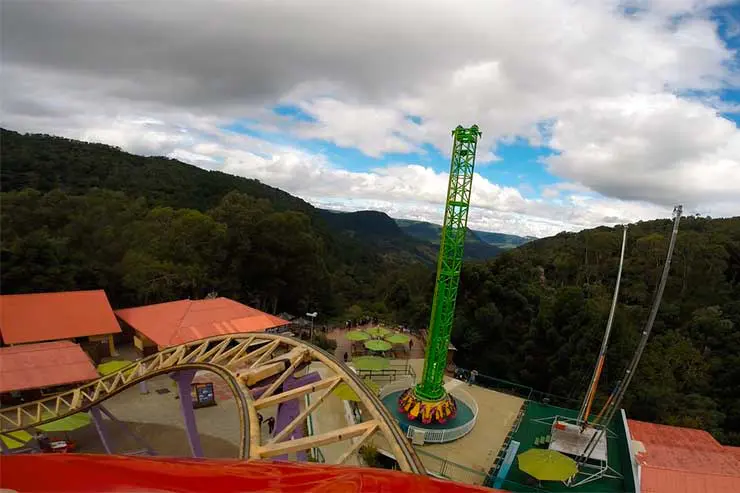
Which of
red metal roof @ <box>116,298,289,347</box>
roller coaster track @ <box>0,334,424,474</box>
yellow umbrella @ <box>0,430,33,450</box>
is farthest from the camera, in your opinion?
red metal roof @ <box>116,298,289,347</box>

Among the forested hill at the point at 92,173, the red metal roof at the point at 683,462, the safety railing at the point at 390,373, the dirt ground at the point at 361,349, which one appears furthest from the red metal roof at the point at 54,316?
the red metal roof at the point at 683,462

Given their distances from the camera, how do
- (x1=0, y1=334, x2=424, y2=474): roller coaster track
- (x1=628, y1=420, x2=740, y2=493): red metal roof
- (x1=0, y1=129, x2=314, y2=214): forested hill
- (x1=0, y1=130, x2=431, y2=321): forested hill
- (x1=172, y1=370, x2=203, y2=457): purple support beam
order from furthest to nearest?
(x1=0, y1=129, x2=314, y2=214): forested hill
(x1=0, y1=130, x2=431, y2=321): forested hill
(x1=628, y1=420, x2=740, y2=493): red metal roof
(x1=172, y1=370, x2=203, y2=457): purple support beam
(x1=0, y1=334, x2=424, y2=474): roller coaster track

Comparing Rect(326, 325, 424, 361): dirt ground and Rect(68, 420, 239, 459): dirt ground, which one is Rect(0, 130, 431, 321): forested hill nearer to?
Rect(326, 325, 424, 361): dirt ground

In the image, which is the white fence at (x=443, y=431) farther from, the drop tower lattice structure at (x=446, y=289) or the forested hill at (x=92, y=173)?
the forested hill at (x=92, y=173)

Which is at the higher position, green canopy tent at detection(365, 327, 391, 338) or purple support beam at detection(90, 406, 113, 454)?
green canopy tent at detection(365, 327, 391, 338)

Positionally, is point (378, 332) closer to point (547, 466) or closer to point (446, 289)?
point (446, 289)

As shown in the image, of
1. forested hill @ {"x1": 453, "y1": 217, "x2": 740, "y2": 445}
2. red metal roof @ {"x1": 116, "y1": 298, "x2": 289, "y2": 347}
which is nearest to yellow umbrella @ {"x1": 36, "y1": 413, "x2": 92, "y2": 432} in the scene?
red metal roof @ {"x1": 116, "y1": 298, "x2": 289, "y2": 347}

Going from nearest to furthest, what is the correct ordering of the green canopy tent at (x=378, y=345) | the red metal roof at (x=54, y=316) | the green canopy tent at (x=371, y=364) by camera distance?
the red metal roof at (x=54, y=316) → the green canopy tent at (x=371, y=364) → the green canopy tent at (x=378, y=345)

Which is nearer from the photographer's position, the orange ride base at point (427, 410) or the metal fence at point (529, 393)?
the orange ride base at point (427, 410)
